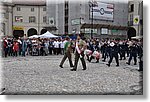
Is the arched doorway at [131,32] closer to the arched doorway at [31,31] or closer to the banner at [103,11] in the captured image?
the banner at [103,11]

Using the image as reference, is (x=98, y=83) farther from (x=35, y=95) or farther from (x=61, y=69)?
(x=61, y=69)

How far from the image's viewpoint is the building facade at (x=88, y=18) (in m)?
3.84

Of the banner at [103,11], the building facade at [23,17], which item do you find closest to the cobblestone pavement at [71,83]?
the building facade at [23,17]

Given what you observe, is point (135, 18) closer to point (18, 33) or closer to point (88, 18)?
point (88, 18)

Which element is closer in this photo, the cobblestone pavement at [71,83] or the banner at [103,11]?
the cobblestone pavement at [71,83]

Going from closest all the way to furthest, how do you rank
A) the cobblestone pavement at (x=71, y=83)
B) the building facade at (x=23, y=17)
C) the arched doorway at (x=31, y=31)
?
the cobblestone pavement at (x=71, y=83)
the building facade at (x=23, y=17)
the arched doorway at (x=31, y=31)

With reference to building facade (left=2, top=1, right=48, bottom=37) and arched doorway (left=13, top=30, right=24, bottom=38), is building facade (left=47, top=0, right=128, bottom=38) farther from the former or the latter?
arched doorway (left=13, top=30, right=24, bottom=38)

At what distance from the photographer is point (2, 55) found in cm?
408

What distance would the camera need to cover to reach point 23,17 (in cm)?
390

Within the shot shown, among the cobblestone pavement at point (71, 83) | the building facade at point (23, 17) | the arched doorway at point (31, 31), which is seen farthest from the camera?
the arched doorway at point (31, 31)

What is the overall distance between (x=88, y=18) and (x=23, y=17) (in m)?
0.73

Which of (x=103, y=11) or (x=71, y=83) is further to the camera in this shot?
(x=71, y=83)

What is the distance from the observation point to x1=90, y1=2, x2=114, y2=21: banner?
382 centimetres

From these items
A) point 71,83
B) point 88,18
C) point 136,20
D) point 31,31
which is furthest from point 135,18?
point 31,31
